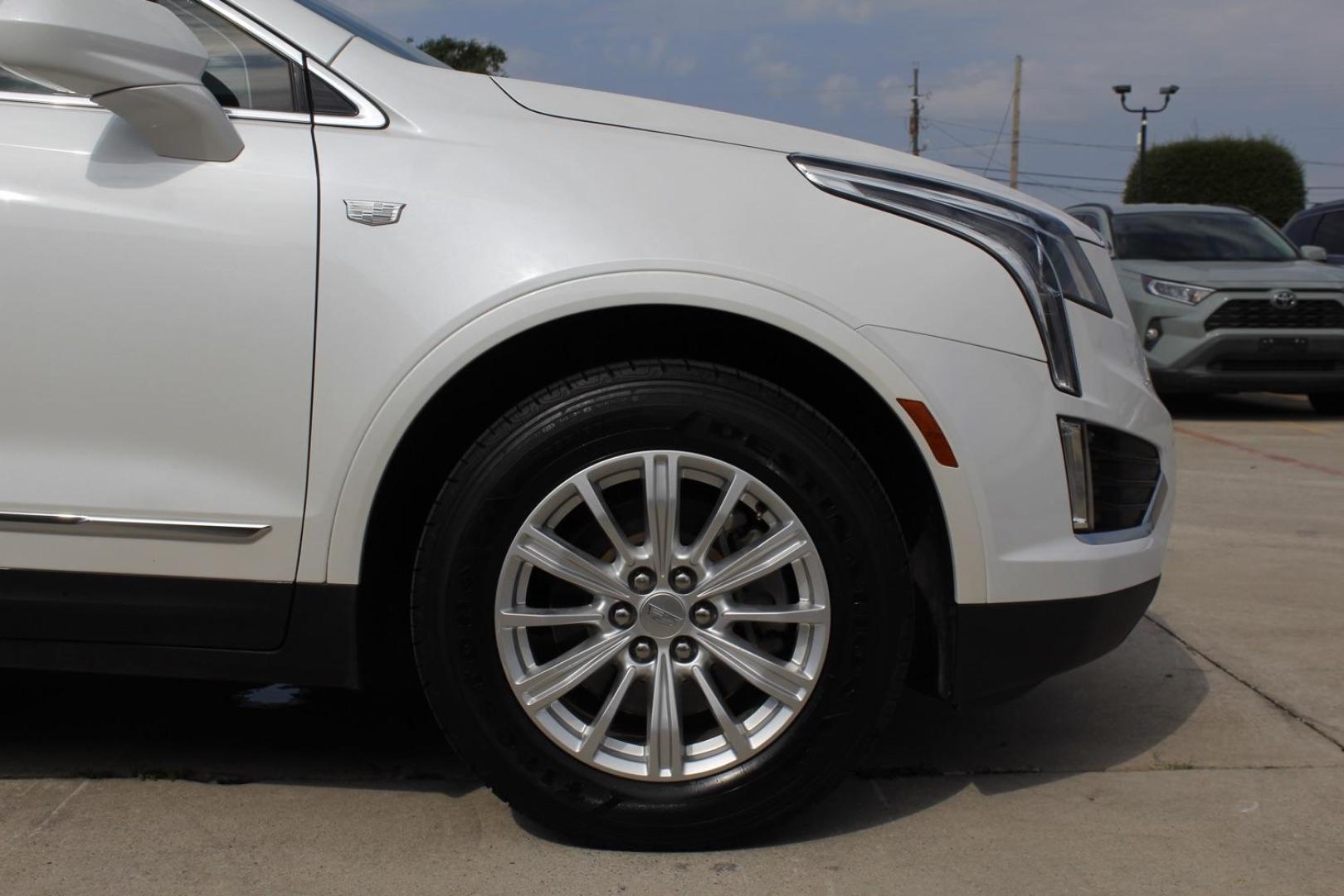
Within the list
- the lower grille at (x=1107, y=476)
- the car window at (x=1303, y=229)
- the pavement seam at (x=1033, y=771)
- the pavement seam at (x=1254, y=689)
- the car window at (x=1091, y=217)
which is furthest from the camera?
the car window at (x=1303, y=229)

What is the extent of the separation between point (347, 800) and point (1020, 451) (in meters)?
1.47

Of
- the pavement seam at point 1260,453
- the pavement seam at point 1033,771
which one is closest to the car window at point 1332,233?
the pavement seam at point 1260,453

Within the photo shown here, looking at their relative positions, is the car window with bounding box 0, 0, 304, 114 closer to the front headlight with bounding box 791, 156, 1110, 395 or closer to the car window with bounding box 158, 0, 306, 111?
the car window with bounding box 158, 0, 306, 111

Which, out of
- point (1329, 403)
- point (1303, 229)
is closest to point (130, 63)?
point (1329, 403)

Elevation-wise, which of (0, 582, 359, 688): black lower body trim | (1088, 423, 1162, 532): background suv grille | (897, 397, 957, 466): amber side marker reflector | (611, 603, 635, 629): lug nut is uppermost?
(897, 397, 957, 466): amber side marker reflector

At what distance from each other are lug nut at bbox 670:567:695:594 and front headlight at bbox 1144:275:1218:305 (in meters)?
7.86

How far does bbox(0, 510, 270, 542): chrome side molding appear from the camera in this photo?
2393mm

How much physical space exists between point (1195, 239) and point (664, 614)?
8.89 metres

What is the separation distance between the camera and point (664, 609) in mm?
2387

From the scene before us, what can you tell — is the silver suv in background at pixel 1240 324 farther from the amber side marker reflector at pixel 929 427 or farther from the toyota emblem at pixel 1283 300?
the amber side marker reflector at pixel 929 427

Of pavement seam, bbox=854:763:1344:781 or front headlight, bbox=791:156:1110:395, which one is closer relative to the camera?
front headlight, bbox=791:156:1110:395

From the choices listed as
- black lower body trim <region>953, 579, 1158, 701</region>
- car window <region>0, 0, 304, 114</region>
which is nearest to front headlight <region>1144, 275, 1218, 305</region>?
black lower body trim <region>953, 579, 1158, 701</region>

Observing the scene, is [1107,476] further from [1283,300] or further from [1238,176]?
[1238,176]

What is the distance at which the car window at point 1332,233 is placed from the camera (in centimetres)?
1252
